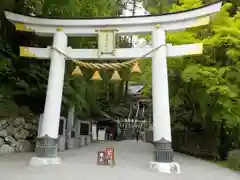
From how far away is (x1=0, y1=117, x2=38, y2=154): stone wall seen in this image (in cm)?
1109

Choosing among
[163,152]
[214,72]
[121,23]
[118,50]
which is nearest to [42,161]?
[163,152]

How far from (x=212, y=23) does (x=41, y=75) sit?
762 cm

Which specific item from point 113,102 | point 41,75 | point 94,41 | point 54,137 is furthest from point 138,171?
point 113,102

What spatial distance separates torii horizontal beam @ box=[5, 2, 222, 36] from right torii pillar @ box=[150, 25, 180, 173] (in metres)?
0.34

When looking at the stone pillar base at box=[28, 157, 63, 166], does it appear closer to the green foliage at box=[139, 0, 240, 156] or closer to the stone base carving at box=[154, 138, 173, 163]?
the stone base carving at box=[154, 138, 173, 163]

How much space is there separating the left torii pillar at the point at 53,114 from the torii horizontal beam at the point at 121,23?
338 millimetres

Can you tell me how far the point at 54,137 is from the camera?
8.67 metres

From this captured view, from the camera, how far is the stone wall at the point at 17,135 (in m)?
11.1

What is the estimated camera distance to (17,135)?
11.6 meters

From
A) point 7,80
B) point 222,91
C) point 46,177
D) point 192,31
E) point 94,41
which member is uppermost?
point 94,41

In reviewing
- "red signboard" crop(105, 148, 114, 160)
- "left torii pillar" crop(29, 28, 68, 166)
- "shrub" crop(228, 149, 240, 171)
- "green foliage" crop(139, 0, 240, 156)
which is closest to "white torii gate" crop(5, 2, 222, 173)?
"left torii pillar" crop(29, 28, 68, 166)

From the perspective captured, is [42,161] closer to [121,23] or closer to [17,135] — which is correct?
[17,135]

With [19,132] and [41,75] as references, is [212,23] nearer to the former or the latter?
[41,75]

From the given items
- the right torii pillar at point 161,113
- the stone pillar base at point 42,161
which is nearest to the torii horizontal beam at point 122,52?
the right torii pillar at point 161,113
